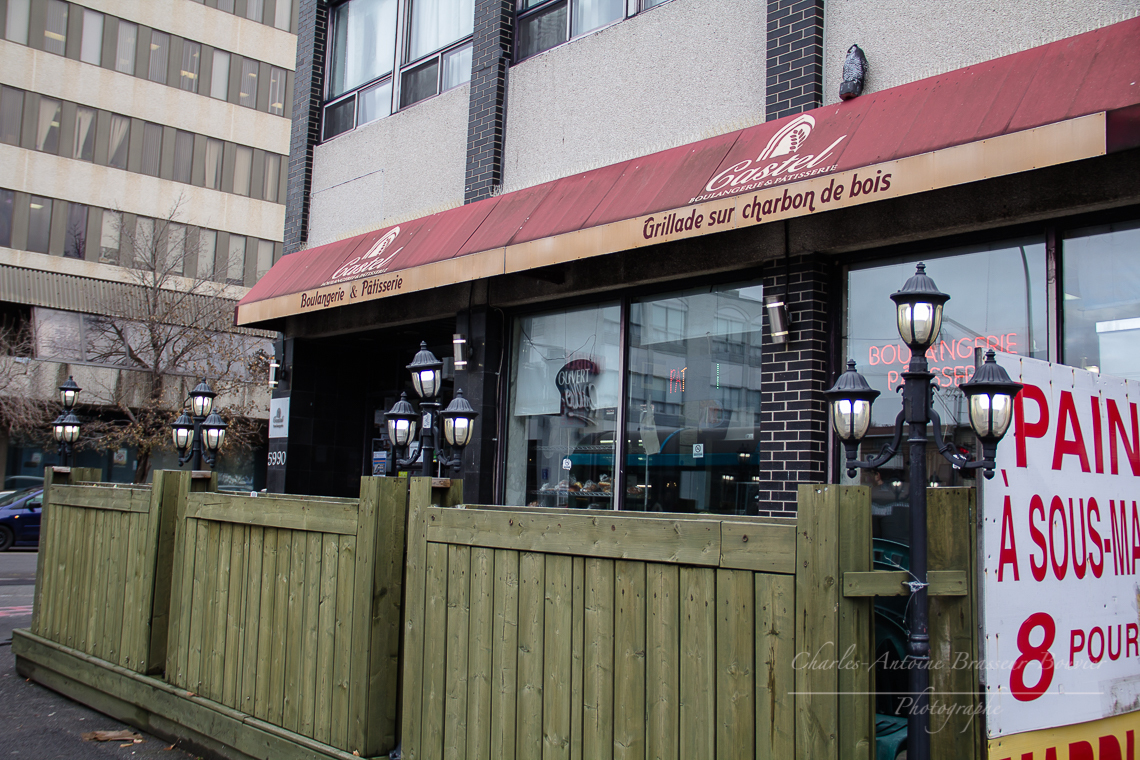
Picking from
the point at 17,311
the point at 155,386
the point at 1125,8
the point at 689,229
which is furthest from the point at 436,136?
the point at 17,311

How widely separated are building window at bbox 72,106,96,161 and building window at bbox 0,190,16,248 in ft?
7.95

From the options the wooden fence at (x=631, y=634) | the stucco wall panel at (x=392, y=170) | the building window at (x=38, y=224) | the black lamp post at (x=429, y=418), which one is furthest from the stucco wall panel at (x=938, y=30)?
the building window at (x=38, y=224)

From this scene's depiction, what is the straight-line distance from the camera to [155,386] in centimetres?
2414

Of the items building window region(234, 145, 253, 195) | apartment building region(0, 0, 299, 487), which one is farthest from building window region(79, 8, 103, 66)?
building window region(234, 145, 253, 195)

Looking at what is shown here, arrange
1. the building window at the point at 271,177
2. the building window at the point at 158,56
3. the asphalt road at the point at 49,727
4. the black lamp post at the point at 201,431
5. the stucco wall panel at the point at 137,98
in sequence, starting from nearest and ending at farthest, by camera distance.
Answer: the asphalt road at the point at 49,727 < the black lamp post at the point at 201,431 < the stucco wall panel at the point at 137,98 < the building window at the point at 158,56 < the building window at the point at 271,177

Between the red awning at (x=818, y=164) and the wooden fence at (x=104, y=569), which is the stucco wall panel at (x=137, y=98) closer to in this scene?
the red awning at (x=818, y=164)

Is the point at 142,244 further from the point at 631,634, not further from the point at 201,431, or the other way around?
the point at 631,634

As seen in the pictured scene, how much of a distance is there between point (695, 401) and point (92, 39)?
29.0 meters

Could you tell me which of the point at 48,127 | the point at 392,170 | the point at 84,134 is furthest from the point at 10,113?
the point at 392,170

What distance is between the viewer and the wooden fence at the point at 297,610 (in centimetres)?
498

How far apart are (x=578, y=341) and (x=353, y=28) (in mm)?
6367

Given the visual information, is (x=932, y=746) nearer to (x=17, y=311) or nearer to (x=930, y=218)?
(x=930, y=218)

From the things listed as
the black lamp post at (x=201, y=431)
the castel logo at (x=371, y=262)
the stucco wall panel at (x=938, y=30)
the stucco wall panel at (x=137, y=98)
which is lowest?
the black lamp post at (x=201, y=431)

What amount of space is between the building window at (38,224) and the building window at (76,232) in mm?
544
